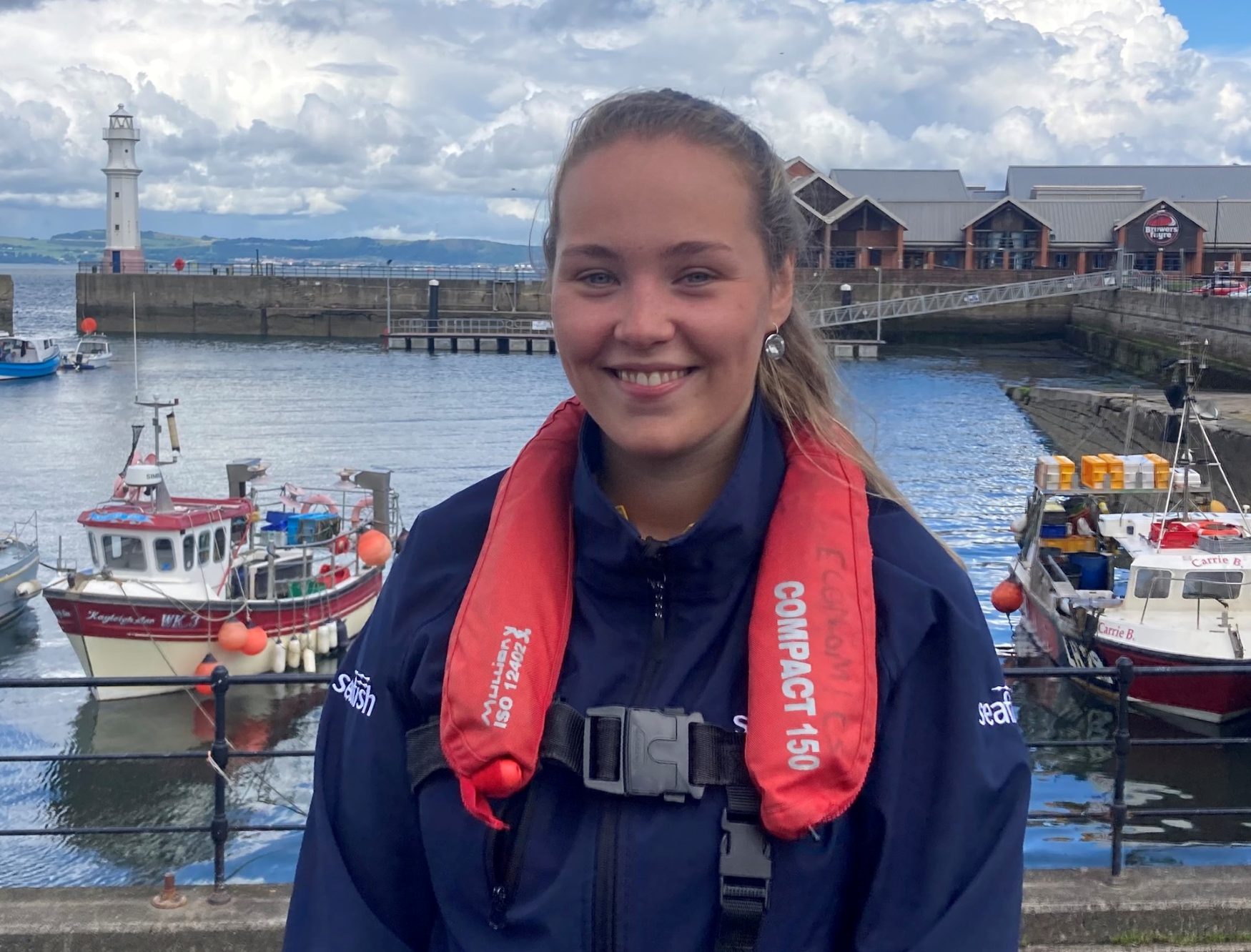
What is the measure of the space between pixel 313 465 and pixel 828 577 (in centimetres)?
3544

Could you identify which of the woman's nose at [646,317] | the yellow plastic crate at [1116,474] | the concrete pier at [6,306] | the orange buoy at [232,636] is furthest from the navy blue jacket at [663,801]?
the concrete pier at [6,306]

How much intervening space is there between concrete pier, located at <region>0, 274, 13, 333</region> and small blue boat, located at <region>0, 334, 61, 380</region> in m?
21.4

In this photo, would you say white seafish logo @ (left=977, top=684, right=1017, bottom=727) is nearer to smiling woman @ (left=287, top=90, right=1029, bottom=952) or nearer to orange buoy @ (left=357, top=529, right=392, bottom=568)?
smiling woman @ (left=287, top=90, right=1029, bottom=952)

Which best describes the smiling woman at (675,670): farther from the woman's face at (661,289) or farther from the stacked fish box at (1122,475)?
the stacked fish box at (1122,475)

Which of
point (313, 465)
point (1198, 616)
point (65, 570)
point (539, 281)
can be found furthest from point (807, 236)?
point (313, 465)

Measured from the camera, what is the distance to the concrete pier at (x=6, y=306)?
256 feet

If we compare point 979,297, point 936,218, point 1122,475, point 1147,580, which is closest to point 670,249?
point 1147,580

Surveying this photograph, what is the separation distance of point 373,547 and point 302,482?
15214mm

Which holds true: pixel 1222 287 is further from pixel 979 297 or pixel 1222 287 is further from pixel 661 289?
pixel 661 289

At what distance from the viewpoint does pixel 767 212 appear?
1.94 meters

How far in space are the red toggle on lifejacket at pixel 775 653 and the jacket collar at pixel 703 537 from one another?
0.11ft

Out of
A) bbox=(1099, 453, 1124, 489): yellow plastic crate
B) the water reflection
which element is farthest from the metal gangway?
the water reflection

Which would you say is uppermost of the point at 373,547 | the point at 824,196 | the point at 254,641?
the point at 824,196

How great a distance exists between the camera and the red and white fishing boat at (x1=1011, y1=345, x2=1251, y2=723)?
15.6m
